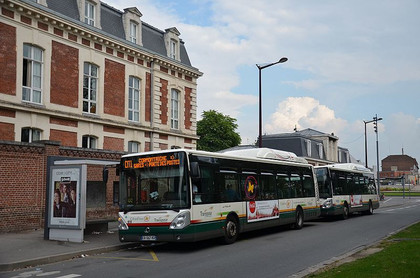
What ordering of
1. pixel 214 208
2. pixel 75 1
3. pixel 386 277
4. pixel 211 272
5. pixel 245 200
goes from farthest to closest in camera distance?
pixel 75 1
pixel 245 200
pixel 214 208
pixel 211 272
pixel 386 277

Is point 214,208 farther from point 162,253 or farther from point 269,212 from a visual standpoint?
point 269,212

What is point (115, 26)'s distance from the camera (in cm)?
2788

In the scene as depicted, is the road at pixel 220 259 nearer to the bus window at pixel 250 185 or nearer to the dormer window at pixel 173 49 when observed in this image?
the bus window at pixel 250 185

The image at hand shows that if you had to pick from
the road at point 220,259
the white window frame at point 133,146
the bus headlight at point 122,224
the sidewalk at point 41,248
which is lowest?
the road at point 220,259

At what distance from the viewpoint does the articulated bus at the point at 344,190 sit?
79.6 feet

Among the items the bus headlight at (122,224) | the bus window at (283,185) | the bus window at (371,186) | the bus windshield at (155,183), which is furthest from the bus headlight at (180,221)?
the bus window at (371,186)

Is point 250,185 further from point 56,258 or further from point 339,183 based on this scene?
point 339,183

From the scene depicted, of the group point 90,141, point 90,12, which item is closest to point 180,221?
point 90,141

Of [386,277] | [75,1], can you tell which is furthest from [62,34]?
[386,277]

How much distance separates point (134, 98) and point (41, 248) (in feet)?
55.1

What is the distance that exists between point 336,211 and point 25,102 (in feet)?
53.5

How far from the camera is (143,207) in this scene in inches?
528

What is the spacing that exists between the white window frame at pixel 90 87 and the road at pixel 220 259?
12.8m

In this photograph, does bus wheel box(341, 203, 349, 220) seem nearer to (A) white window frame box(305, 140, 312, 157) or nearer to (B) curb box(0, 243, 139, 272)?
(B) curb box(0, 243, 139, 272)
